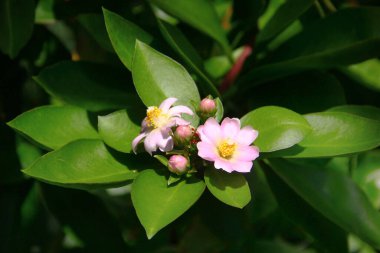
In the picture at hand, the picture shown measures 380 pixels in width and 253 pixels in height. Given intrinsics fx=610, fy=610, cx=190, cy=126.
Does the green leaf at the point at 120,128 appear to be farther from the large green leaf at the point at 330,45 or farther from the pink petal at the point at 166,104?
the large green leaf at the point at 330,45

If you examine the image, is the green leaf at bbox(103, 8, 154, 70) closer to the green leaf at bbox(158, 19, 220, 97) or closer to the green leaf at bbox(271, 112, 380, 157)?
the green leaf at bbox(158, 19, 220, 97)

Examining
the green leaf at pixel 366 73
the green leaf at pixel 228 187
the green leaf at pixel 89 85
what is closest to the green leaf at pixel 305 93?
the green leaf at pixel 366 73

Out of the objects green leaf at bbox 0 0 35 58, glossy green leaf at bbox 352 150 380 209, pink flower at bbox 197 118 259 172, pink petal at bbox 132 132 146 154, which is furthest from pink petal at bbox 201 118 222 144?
glossy green leaf at bbox 352 150 380 209

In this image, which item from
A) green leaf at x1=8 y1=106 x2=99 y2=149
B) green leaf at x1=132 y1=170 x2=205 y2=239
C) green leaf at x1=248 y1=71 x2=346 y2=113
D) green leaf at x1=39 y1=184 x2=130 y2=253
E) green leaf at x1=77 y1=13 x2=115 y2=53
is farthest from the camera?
green leaf at x1=39 y1=184 x2=130 y2=253

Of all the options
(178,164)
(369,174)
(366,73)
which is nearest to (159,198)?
(178,164)

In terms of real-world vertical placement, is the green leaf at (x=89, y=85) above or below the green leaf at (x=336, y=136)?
above

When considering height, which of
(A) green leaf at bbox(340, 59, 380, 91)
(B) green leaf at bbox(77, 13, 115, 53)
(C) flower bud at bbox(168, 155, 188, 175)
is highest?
(B) green leaf at bbox(77, 13, 115, 53)

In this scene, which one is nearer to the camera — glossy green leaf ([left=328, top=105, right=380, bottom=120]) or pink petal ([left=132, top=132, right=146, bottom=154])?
pink petal ([left=132, top=132, right=146, bottom=154])
